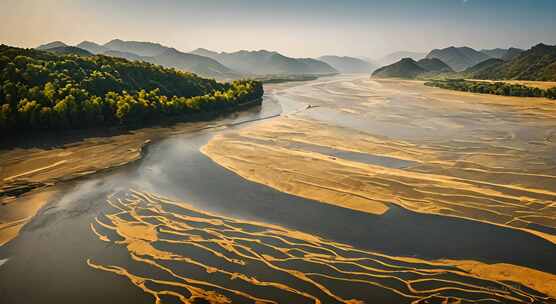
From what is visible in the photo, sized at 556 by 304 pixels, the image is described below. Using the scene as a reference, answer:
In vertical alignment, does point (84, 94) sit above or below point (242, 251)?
above

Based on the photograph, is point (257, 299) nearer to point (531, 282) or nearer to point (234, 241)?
point (234, 241)

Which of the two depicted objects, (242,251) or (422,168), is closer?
(242,251)

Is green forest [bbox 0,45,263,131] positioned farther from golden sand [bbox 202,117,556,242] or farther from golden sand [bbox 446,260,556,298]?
golden sand [bbox 446,260,556,298]

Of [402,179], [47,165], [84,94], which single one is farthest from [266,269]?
[84,94]

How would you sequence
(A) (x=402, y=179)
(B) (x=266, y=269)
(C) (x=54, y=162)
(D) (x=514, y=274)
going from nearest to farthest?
(D) (x=514, y=274) → (B) (x=266, y=269) → (A) (x=402, y=179) → (C) (x=54, y=162)

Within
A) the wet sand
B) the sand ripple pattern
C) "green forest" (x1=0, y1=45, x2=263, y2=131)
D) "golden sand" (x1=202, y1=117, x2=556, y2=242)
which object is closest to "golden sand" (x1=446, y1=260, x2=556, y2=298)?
the sand ripple pattern

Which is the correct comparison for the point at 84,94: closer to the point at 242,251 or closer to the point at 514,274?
the point at 242,251
